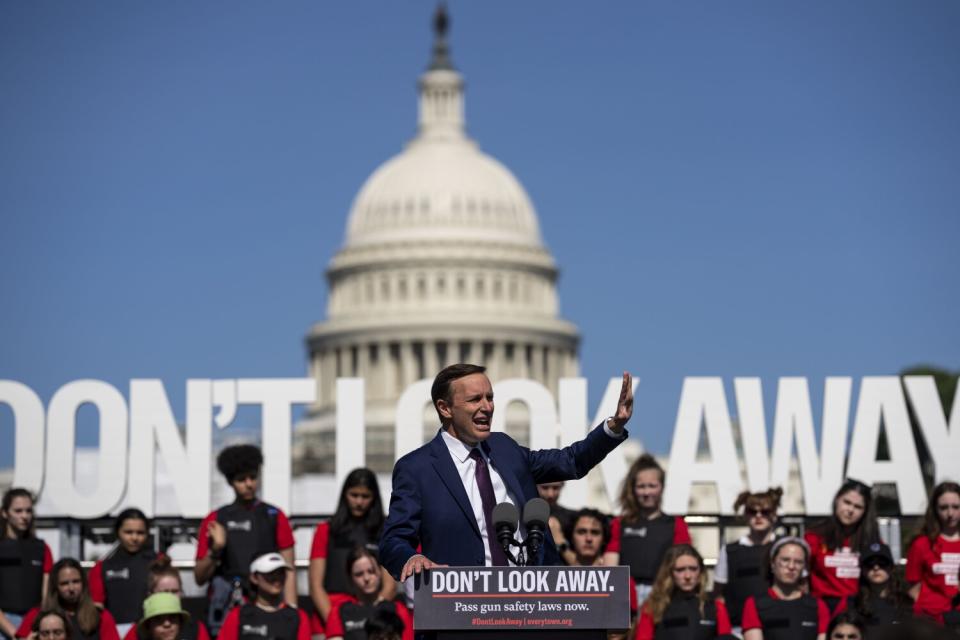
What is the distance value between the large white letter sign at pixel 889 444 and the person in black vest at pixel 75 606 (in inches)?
446

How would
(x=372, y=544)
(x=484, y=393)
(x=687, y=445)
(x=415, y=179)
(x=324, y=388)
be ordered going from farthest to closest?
(x=415, y=179)
(x=324, y=388)
(x=687, y=445)
(x=372, y=544)
(x=484, y=393)

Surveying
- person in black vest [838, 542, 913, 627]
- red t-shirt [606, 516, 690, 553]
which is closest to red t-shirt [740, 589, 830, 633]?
person in black vest [838, 542, 913, 627]

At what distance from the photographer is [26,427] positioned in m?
23.9

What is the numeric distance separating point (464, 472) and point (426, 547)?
1.15 ft

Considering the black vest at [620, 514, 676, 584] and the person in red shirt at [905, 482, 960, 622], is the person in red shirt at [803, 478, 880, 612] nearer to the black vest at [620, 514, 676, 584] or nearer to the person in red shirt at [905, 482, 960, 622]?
the person in red shirt at [905, 482, 960, 622]

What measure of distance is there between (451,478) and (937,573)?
23.2 ft

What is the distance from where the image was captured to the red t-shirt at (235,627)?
45.1 ft

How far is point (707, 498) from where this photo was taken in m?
104

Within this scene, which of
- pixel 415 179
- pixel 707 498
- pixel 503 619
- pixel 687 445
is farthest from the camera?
pixel 415 179

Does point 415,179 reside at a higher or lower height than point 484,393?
higher

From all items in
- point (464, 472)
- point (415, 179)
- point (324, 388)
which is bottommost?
point (464, 472)

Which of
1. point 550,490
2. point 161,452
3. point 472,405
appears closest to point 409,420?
point 161,452

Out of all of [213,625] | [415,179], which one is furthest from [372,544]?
[415,179]

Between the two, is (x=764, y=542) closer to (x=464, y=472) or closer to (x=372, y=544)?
(x=372, y=544)
